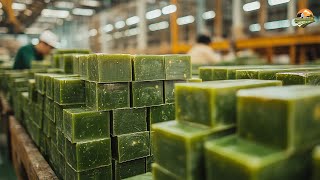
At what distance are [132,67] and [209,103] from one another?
0.96 meters

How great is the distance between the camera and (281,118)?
1.13 meters

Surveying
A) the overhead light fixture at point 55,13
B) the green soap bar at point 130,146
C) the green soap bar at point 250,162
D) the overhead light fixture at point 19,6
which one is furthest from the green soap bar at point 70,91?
the overhead light fixture at point 55,13

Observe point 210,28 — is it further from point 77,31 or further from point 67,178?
point 67,178

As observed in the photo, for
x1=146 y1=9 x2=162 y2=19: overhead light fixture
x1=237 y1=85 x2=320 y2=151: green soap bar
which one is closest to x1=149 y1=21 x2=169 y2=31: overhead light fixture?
x1=146 y1=9 x2=162 y2=19: overhead light fixture

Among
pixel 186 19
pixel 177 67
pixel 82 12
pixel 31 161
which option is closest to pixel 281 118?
pixel 177 67

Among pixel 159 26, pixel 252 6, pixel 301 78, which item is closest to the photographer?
pixel 301 78

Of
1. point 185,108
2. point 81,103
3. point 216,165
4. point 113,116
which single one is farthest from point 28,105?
point 216,165

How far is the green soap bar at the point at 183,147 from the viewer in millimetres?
1302

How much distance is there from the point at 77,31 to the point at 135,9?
12825 millimetres

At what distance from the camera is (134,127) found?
7.47ft

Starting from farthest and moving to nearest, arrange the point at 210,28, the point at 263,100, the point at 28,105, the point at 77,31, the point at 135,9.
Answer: the point at 77,31, the point at 210,28, the point at 135,9, the point at 28,105, the point at 263,100

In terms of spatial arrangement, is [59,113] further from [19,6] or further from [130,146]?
[19,6]

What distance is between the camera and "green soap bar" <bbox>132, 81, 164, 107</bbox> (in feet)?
7.32

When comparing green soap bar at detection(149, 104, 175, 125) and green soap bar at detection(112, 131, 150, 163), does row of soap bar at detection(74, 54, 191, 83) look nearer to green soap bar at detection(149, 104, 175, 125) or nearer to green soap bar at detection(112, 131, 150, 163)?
green soap bar at detection(149, 104, 175, 125)
